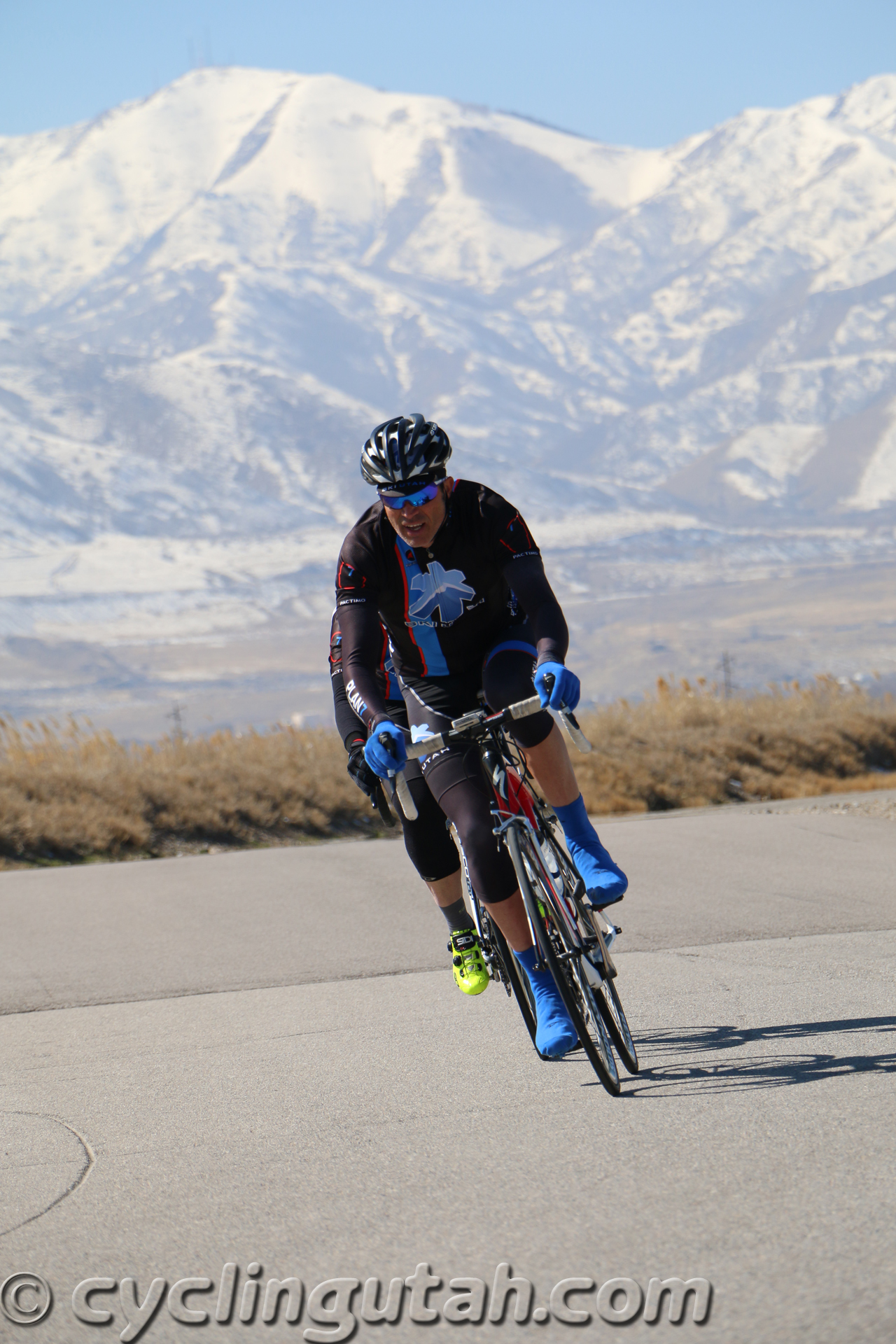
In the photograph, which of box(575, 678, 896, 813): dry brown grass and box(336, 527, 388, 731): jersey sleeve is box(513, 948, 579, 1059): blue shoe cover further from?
box(575, 678, 896, 813): dry brown grass

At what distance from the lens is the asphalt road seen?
3.02 m

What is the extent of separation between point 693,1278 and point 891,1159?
85 centimetres

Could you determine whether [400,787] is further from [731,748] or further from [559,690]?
[731,748]

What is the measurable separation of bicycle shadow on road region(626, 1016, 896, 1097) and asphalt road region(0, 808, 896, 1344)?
0.05ft

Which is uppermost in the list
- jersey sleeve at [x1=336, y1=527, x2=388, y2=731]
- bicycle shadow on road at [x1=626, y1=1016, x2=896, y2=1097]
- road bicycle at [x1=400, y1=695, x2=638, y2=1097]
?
jersey sleeve at [x1=336, y1=527, x2=388, y2=731]

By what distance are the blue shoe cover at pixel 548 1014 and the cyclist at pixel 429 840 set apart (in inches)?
A: 16.4

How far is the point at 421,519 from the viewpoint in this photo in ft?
15.4

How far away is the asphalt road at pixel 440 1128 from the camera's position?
119 inches

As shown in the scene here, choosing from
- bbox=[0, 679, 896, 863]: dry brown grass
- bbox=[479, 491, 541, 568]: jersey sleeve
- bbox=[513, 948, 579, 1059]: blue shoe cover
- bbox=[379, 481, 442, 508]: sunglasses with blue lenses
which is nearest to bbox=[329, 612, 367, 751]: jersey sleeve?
bbox=[379, 481, 442, 508]: sunglasses with blue lenses

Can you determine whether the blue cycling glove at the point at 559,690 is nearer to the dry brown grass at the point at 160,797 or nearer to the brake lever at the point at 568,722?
the brake lever at the point at 568,722

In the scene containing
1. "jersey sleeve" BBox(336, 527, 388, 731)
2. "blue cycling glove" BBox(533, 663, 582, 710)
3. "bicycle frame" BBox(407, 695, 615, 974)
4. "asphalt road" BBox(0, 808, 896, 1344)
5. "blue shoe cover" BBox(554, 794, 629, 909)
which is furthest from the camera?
"jersey sleeve" BBox(336, 527, 388, 731)

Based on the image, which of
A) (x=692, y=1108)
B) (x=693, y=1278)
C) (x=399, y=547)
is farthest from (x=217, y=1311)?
(x=399, y=547)

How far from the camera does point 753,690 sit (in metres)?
17.9

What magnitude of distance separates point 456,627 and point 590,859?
92 cm
